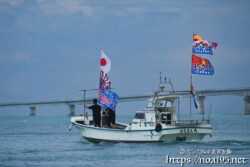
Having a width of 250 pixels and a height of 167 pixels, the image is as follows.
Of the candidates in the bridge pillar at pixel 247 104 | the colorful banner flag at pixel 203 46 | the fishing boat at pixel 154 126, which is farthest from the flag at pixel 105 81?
the bridge pillar at pixel 247 104

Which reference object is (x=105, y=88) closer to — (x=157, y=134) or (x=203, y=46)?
(x=157, y=134)

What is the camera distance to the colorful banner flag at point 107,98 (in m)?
34.6

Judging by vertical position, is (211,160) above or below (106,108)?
below

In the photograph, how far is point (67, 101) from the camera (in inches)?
5797

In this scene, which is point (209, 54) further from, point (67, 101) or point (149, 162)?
point (67, 101)

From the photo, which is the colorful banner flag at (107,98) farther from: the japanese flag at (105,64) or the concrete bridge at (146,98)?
the concrete bridge at (146,98)

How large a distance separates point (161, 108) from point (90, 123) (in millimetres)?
6888

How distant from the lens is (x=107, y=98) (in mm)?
34750

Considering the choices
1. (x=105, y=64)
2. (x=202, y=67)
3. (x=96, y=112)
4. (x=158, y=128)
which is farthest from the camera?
(x=105, y=64)

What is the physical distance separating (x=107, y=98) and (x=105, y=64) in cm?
237

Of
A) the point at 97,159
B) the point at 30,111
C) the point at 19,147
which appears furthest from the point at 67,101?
the point at 97,159

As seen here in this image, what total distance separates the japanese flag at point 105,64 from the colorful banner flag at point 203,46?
5.98 m

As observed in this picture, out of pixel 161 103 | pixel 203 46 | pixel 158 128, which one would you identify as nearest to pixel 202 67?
pixel 203 46

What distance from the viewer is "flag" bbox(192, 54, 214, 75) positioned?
107 ft
